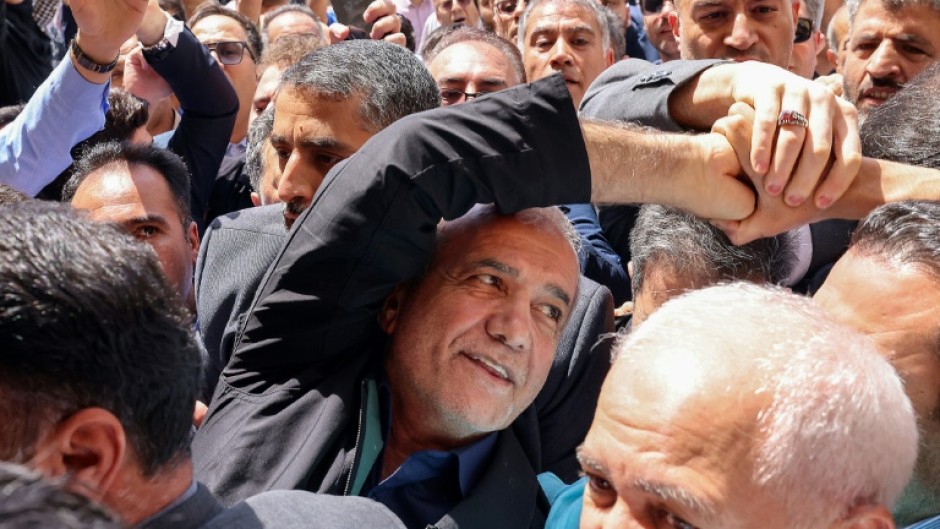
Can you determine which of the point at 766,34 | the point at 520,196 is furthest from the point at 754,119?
the point at 766,34

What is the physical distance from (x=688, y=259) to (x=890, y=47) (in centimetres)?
129

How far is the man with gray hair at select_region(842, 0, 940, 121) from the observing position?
3.43m

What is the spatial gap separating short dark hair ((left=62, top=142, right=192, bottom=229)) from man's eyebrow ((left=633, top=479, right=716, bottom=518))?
2061mm

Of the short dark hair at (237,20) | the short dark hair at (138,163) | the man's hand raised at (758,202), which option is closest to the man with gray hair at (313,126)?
the short dark hair at (138,163)

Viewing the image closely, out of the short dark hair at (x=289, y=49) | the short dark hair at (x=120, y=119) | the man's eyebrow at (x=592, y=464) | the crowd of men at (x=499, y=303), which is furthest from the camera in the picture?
the short dark hair at (x=289, y=49)

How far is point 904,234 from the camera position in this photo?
1969mm

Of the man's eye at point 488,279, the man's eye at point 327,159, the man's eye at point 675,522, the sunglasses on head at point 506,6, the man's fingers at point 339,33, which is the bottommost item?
the sunglasses on head at point 506,6

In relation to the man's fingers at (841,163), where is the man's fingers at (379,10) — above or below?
below

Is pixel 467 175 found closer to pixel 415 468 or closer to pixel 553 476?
pixel 415 468

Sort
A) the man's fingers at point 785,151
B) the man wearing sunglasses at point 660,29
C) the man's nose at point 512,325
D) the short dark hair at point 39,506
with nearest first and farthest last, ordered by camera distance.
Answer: the short dark hair at point 39,506 < the man's fingers at point 785,151 < the man's nose at point 512,325 < the man wearing sunglasses at point 660,29

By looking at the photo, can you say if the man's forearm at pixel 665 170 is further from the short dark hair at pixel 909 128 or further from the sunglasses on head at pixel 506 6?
the sunglasses on head at pixel 506 6

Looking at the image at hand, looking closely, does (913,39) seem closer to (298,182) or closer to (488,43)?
(488,43)

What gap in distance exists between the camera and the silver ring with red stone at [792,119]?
2088 mm

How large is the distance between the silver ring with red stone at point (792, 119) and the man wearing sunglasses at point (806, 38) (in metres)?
1.87
